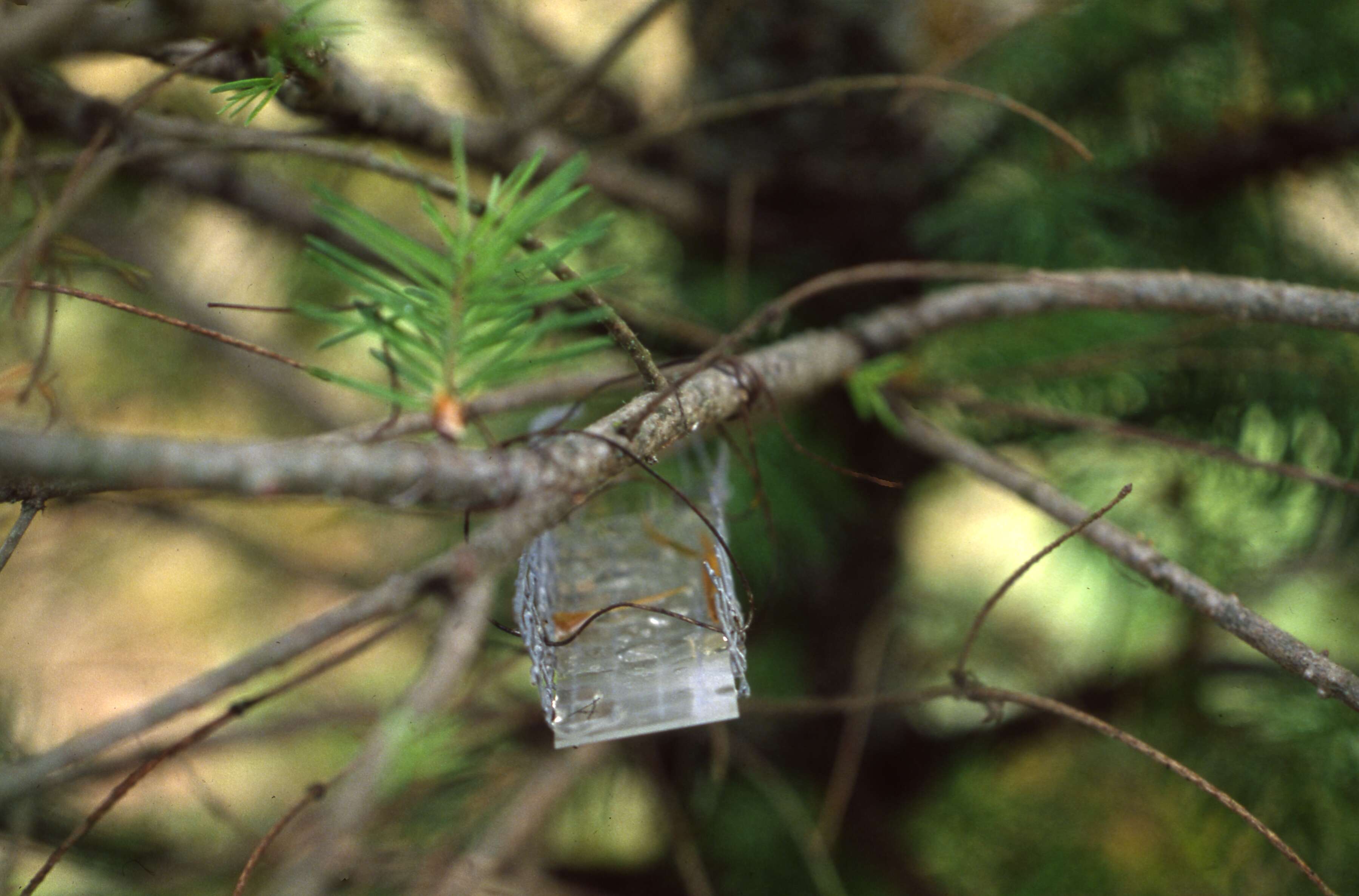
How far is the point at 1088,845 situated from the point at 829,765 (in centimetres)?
16

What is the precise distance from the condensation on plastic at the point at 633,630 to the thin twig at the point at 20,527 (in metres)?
0.12

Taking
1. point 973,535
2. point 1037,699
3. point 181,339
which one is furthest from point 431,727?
point 973,535

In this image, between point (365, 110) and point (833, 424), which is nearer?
point (365, 110)

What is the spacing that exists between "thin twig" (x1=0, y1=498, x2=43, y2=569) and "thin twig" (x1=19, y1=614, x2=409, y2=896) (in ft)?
0.19

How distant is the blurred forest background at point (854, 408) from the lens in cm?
40

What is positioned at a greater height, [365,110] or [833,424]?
[365,110]

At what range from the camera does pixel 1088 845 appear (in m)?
0.52

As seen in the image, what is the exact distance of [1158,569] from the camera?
254mm

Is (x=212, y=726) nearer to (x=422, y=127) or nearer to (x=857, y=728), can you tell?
(x=422, y=127)

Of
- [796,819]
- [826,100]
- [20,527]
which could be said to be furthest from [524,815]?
[826,100]

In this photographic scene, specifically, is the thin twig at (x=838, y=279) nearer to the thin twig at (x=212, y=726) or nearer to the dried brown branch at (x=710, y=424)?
the dried brown branch at (x=710, y=424)

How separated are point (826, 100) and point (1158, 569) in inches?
11.5

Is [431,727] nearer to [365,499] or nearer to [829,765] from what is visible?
[365,499]

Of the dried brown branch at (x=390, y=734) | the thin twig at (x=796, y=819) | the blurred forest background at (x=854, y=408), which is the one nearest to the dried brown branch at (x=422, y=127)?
the blurred forest background at (x=854, y=408)
